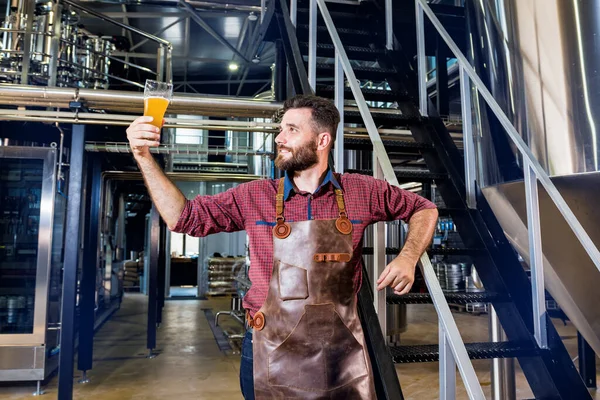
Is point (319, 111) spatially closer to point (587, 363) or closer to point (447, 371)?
point (447, 371)

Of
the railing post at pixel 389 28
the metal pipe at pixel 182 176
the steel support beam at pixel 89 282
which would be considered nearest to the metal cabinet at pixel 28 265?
the steel support beam at pixel 89 282

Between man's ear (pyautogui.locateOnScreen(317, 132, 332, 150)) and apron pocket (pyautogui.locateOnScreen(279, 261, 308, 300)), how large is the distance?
496mm

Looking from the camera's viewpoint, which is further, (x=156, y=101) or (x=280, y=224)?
(x=280, y=224)

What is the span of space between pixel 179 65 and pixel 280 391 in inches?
374

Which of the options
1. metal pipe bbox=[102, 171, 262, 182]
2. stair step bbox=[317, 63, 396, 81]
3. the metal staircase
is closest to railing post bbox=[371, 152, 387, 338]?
the metal staircase

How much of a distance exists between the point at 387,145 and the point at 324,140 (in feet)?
3.92

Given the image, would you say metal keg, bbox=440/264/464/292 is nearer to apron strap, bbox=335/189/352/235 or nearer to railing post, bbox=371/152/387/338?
railing post, bbox=371/152/387/338

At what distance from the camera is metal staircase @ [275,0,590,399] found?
6.33 feet

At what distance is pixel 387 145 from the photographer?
115 inches

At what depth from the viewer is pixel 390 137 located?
4617 millimetres

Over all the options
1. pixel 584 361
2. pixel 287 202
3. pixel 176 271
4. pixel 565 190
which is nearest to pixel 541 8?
pixel 565 190

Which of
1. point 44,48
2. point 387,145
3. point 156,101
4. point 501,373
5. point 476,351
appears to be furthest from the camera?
point 44,48

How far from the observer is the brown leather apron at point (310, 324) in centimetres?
157

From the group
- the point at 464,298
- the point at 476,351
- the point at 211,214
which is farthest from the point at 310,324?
the point at 464,298
